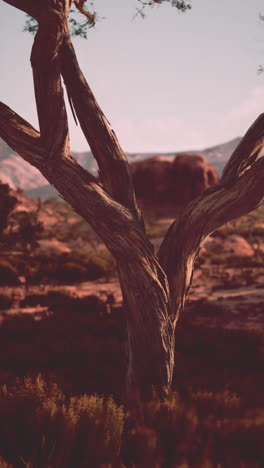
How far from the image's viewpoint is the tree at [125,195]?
14.1 feet

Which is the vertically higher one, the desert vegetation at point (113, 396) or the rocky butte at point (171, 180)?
the rocky butte at point (171, 180)

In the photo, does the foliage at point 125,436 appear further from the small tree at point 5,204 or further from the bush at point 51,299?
the small tree at point 5,204

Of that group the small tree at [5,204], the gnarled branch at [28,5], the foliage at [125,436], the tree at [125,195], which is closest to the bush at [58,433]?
the foliage at [125,436]

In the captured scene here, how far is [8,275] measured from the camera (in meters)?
16.3

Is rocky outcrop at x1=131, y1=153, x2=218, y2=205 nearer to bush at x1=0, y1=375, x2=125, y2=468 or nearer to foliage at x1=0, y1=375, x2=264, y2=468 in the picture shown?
foliage at x1=0, y1=375, x2=264, y2=468

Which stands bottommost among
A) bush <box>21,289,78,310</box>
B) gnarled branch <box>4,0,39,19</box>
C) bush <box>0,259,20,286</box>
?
bush <box>21,289,78,310</box>

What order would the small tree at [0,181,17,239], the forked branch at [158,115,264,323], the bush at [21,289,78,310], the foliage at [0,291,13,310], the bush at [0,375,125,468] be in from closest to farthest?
the bush at [0,375,125,468] < the forked branch at [158,115,264,323] < the bush at [21,289,78,310] < the foliage at [0,291,13,310] < the small tree at [0,181,17,239]

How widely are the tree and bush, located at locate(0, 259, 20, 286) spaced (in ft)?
40.4

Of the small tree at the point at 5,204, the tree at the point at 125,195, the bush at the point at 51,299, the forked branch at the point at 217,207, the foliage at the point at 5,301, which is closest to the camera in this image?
the tree at the point at 125,195

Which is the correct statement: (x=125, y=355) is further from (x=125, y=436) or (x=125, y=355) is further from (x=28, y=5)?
(x=28, y=5)

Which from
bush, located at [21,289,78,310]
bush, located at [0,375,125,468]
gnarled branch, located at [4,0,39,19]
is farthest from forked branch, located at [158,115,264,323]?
bush, located at [21,289,78,310]

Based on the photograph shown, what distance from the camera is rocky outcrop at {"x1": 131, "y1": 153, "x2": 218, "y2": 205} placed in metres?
51.8

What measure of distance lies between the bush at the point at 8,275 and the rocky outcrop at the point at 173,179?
37.3 metres

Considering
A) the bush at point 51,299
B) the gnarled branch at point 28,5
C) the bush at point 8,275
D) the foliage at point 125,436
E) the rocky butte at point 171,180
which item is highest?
the rocky butte at point 171,180
